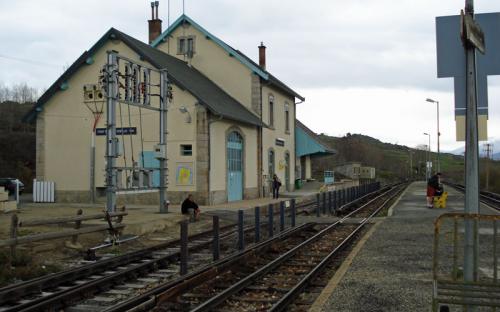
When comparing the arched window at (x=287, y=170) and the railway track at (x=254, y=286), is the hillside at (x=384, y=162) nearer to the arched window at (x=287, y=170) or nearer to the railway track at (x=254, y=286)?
the arched window at (x=287, y=170)

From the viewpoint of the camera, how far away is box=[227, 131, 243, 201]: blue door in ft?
91.0

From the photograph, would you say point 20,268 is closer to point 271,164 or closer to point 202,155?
point 202,155

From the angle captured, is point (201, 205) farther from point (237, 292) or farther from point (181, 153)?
point (237, 292)

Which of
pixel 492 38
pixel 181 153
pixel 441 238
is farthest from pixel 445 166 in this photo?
pixel 492 38

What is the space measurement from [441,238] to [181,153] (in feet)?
46.9

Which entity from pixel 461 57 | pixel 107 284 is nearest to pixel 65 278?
pixel 107 284

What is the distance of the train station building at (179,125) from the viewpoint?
82.4 ft

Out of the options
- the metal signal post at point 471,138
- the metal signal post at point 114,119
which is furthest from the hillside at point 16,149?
the metal signal post at point 471,138

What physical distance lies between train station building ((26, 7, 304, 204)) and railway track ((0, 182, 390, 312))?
11.5 meters

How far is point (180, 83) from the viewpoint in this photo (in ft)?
→ 81.3

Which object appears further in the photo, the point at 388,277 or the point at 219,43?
the point at 219,43

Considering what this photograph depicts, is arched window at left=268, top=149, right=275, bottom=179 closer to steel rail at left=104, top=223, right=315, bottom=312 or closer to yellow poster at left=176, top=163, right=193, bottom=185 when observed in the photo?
yellow poster at left=176, top=163, right=193, bottom=185

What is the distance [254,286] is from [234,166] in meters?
19.7

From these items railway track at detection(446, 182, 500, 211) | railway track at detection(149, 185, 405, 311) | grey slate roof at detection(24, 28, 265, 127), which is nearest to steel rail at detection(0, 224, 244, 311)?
railway track at detection(149, 185, 405, 311)
